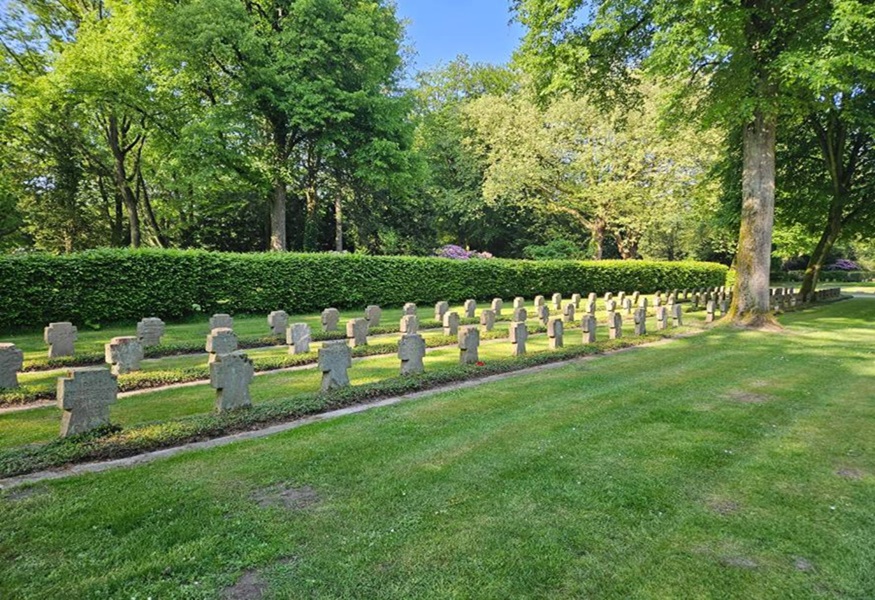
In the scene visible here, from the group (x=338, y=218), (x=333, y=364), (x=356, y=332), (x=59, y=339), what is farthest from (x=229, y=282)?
(x=338, y=218)

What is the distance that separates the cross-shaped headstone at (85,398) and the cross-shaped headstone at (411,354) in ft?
11.8

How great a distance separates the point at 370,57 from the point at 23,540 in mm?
20637

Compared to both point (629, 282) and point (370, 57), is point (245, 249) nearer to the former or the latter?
point (370, 57)

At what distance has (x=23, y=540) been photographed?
9.36 ft

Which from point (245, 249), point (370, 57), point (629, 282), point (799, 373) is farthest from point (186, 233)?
point (799, 373)

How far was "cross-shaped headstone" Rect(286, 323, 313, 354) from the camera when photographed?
9.16 metres

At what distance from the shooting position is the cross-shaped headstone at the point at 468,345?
7.98 metres

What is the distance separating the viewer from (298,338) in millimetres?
9242

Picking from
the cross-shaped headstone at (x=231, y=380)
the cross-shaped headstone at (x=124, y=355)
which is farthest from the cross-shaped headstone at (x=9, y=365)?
the cross-shaped headstone at (x=231, y=380)

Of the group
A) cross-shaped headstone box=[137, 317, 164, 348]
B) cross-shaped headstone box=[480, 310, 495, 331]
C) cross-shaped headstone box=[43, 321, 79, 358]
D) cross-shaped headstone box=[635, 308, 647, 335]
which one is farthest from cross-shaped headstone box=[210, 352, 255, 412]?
cross-shaped headstone box=[635, 308, 647, 335]

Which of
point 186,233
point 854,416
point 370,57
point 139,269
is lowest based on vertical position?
point 854,416

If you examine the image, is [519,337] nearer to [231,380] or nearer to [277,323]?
[231,380]

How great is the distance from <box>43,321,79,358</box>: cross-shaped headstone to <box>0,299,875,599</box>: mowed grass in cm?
641

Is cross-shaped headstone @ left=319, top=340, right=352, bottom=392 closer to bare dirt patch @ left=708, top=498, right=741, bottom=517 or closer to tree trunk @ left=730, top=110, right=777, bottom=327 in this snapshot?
bare dirt patch @ left=708, top=498, right=741, bottom=517
